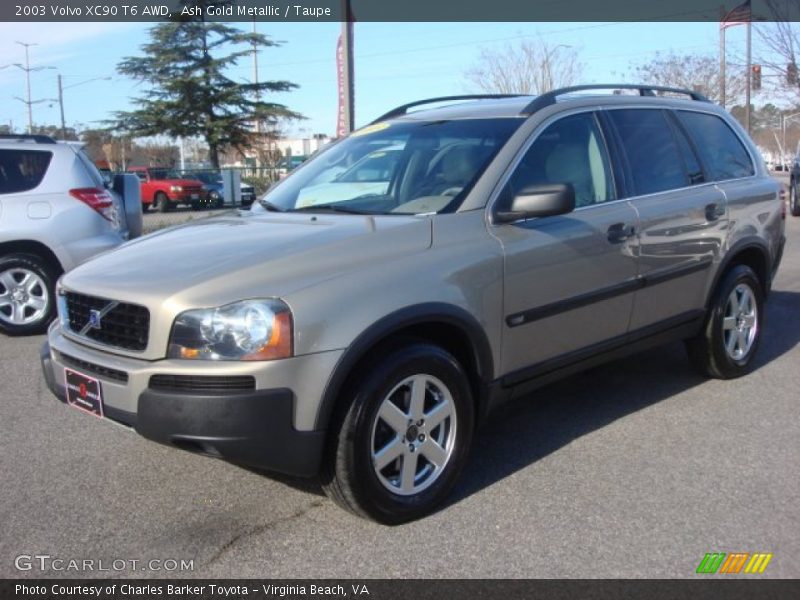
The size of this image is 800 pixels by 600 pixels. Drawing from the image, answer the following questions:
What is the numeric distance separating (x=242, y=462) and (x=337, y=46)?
13532 mm

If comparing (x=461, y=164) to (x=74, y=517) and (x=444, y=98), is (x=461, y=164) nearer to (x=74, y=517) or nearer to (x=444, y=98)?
(x=444, y=98)

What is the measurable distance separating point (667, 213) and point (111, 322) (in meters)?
3.12

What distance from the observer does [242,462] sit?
9.74 feet

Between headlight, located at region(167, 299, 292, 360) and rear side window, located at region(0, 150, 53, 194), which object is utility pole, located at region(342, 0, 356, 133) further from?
headlight, located at region(167, 299, 292, 360)

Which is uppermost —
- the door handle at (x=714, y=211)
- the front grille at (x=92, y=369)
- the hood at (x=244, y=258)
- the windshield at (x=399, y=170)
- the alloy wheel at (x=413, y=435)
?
the windshield at (x=399, y=170)

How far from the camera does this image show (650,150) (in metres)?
4.63

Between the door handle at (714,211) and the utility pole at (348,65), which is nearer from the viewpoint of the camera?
the door handle at (714,211)

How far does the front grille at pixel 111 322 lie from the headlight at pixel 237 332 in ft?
0.68

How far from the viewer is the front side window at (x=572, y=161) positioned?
3912 mm

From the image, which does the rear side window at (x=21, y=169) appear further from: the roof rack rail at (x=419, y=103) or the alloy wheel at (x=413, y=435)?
the alloy wheel at (x=413, y=435)

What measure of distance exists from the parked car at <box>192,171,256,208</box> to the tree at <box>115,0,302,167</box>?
9938 millimetres

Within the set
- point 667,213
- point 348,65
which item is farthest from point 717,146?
point 348,65

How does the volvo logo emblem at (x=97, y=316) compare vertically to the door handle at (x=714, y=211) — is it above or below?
below

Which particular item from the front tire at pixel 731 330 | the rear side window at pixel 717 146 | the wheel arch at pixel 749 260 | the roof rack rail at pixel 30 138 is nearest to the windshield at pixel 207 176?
the roof rack rail at pixel 30 138
